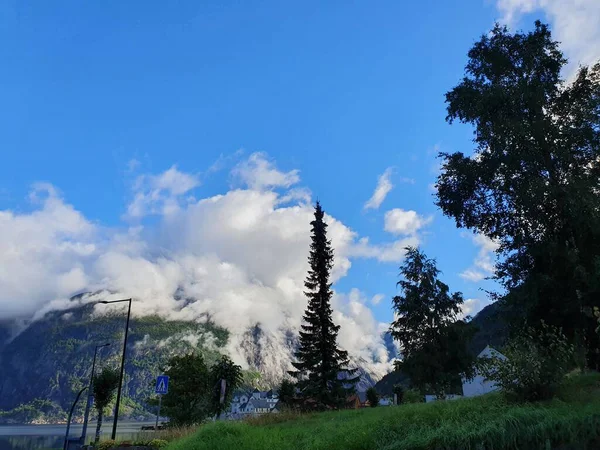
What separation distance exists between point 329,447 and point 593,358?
441 inches

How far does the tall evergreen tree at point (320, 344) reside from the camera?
144 feet

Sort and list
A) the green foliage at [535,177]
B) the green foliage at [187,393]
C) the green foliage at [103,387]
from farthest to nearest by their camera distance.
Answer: the green foliage at [187,393]
the green foliage at [103,387]
the green foliage at [535,177]

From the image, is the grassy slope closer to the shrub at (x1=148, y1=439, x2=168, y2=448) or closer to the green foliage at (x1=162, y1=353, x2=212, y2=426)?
the shrub at (x1=148, y1=439, x2=168, y2=448)

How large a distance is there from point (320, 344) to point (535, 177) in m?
32.0

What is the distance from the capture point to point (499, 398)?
39.2 feet

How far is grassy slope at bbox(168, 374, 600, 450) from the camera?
827 centimetres

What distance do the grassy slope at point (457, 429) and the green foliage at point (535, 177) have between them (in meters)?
3.81

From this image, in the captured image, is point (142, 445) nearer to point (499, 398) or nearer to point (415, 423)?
point (415, 423)

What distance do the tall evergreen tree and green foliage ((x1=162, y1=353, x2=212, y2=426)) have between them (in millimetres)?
22317

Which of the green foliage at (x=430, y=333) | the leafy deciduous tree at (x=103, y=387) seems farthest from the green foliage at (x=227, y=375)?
the green foliage at (x=430, y=333)

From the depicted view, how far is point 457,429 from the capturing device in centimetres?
902

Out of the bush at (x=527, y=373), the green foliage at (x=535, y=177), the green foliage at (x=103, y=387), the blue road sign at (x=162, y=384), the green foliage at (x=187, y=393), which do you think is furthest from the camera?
the green foliage at (x=187, y=393)

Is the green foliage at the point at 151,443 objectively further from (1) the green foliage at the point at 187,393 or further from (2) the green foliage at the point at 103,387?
(1) the green foliage at the point at 187,393

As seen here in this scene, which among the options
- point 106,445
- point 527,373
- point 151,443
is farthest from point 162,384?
point 527,373
